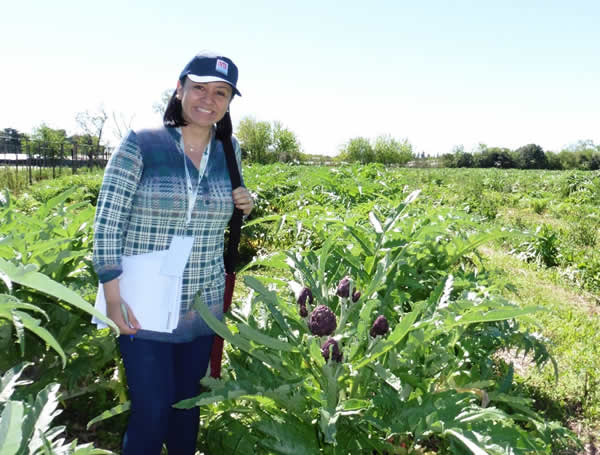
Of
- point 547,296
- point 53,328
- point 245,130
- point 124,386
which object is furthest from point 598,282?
point 245,130

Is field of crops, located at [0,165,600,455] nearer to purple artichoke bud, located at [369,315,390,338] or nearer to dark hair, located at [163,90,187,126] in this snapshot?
purple artichoke bud, located at [369,315,390,338]

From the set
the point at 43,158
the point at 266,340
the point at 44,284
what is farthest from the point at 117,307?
the point at 43,158

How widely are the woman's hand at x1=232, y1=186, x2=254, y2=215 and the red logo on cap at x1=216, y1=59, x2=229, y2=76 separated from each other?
507 mm

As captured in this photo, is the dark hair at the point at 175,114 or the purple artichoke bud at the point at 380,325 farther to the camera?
the dark hair at the point at 175,114

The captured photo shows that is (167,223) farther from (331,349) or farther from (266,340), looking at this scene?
(331,349)

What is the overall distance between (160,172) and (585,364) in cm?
334

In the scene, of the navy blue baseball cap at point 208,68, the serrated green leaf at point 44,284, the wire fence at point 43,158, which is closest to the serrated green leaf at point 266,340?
the navy blue baseball cap at point 208,68

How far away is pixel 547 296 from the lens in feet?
17.9

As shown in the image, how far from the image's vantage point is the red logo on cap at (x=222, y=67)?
197cm

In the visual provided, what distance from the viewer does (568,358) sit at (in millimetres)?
3686

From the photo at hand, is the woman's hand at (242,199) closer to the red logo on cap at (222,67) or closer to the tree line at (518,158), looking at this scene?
the red logo on cap at (222,67)

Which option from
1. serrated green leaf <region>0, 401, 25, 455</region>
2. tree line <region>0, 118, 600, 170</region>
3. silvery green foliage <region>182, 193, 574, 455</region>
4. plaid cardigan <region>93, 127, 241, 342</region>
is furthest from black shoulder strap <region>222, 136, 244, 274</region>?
tree line <region>0, 118, 600, 170</region>

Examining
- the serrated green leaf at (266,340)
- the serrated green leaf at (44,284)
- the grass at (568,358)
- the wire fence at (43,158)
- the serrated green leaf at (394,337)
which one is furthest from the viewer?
the wire fence at (43,158)

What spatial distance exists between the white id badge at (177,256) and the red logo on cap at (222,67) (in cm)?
69
